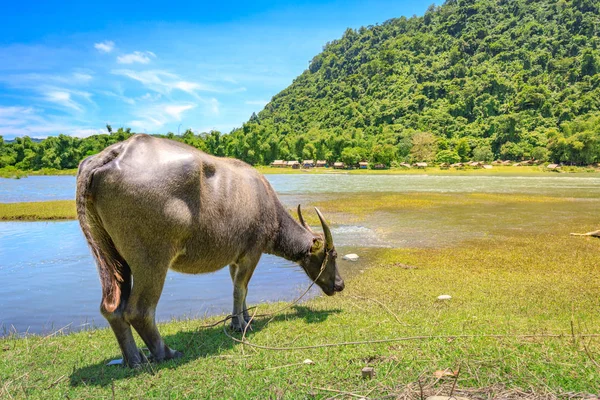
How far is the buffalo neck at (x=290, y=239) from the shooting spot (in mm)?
5914

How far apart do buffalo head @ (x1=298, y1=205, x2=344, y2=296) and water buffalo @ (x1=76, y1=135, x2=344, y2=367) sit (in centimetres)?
159

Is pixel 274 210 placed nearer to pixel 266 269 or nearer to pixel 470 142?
pixel 266 269

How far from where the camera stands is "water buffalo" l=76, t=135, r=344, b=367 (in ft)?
12.7

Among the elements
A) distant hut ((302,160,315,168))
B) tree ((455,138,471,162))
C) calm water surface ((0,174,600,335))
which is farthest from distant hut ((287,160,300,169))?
calm water surface ((0,174,600,335))

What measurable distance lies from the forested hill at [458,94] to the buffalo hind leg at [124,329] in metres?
80.0

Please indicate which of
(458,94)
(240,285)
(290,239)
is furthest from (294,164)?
(240,285)

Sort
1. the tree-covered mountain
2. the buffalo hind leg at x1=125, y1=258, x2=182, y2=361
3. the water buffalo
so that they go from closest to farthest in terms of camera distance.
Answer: the water buffalo → the buffalo hind leg at x1=125, y1=258, x2=182, y2=361 → the tree-covered mountain

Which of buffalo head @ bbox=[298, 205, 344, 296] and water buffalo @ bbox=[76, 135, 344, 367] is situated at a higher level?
water buffalo @ bbox=[76, 135, 344, 367]

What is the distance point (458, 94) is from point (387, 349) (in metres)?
129

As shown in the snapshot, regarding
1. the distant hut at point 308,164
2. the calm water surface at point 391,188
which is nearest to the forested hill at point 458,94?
the distant hut at point 308,164

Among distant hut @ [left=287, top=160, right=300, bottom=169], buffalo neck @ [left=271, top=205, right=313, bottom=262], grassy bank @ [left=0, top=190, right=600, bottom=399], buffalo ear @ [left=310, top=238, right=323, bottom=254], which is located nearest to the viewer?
grassy bank @ [left=0, top=190, right=600, bottom=399]

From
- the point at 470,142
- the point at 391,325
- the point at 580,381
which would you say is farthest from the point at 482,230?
the point at 470,142

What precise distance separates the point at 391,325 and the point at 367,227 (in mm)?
11328

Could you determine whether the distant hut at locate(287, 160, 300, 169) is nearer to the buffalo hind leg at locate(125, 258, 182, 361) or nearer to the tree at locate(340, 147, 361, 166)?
the tree at locate(340, 147, 361, 166)
